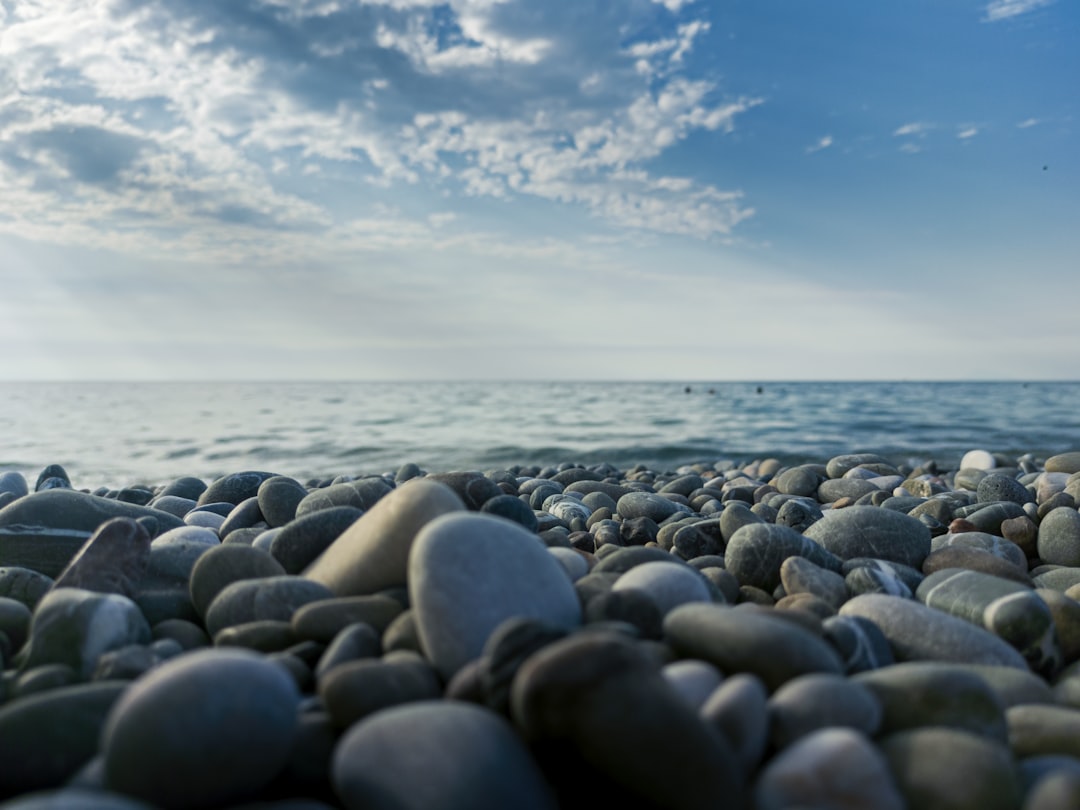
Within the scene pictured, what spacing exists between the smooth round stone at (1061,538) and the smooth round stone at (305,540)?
339cm

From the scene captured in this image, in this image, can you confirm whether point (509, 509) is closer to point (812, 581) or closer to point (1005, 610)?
point (812, 581)

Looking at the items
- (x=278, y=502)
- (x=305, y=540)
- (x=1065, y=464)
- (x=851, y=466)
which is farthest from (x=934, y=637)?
(x=1065, y=464)

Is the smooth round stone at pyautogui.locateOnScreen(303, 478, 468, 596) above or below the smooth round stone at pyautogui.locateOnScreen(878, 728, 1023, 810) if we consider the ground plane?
above

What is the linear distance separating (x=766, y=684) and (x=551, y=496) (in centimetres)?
318

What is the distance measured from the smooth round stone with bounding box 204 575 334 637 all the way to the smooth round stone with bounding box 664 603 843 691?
1.14 m

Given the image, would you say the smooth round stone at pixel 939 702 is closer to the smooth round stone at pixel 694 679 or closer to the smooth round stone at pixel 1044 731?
the smooth round stone at pixel 1044 731

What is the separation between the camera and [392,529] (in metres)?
2.37

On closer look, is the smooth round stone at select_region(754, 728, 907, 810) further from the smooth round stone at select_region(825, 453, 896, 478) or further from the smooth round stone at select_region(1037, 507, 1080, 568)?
the smooth round stone at select_region(825, 453, 896, 478)

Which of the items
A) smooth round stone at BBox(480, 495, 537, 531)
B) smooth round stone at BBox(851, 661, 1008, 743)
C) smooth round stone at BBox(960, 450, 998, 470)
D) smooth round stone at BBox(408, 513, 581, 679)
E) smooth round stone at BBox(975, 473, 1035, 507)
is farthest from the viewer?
smooth round stone at BBox(960, 450, 998, 470)

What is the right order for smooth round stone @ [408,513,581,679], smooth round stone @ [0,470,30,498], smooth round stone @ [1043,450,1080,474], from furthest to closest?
smooth round stone @ [1043,450,1080,474], smooth round stone @ [0,470,30,498], smooth round stone @ [408,513,581,679]

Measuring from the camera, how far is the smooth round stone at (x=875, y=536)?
3312mm

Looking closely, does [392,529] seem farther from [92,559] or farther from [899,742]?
[899,742]

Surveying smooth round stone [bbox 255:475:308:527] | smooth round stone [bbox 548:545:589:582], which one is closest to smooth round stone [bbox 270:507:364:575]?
smooth round stone [bbox 548:545:589:582]

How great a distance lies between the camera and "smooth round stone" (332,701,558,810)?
1358 mm
